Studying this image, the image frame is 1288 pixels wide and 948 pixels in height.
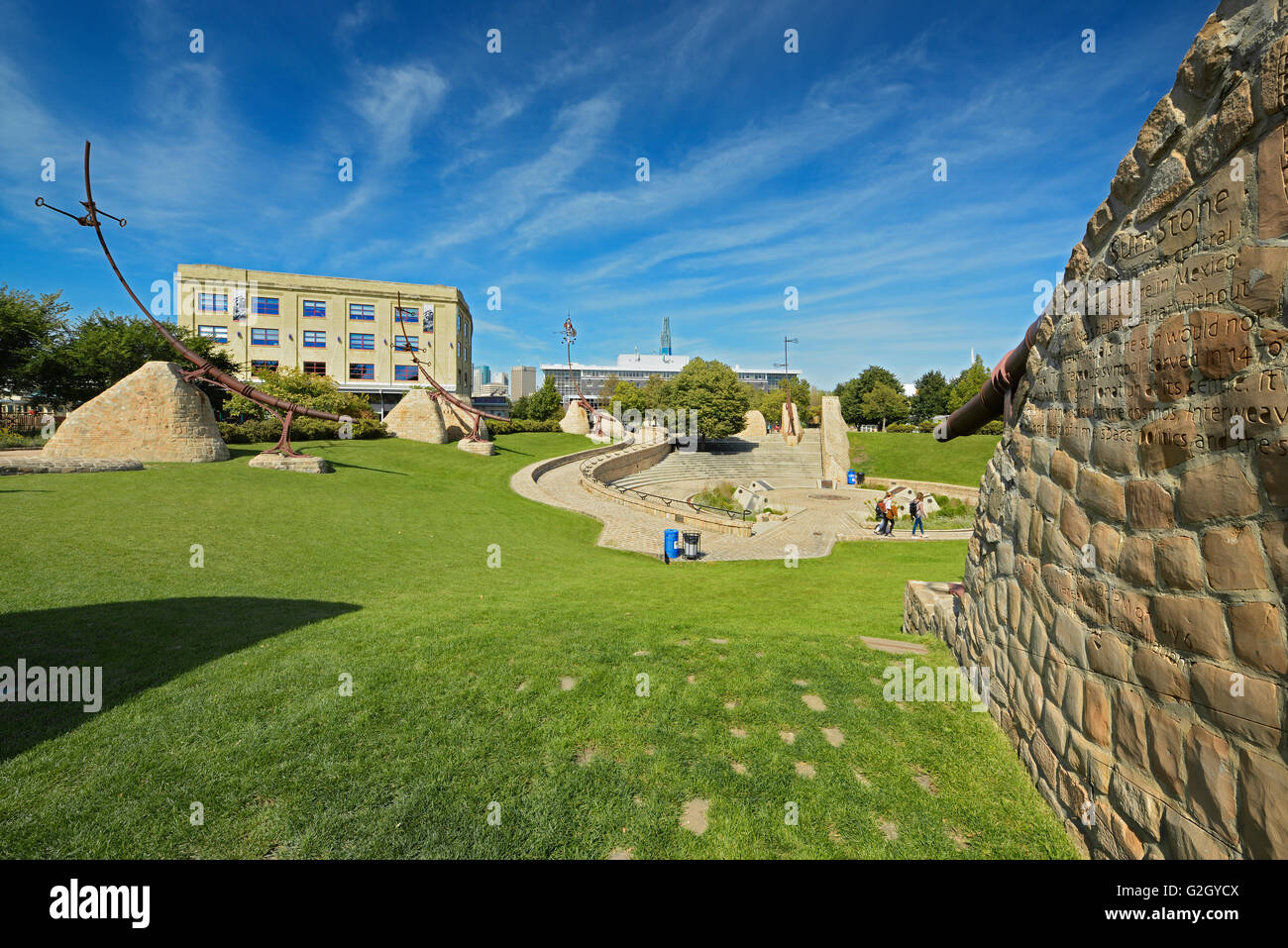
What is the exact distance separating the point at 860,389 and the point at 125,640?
72.4 meters

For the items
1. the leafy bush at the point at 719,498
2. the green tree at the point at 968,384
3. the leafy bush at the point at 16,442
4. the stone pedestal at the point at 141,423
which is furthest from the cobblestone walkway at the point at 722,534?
the green tree at the point at 968,384

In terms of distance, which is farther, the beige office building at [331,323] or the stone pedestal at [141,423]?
the beige office building at [331,323]

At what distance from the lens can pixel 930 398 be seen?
6806 centimetres

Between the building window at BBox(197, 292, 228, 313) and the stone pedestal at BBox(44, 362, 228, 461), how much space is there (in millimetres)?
42697

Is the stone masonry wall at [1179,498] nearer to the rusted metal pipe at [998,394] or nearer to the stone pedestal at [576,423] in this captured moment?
the rusted metal pipe at [998,394]

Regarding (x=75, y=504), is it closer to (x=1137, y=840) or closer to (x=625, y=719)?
(x=625, y=719)

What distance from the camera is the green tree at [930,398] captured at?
66.5 meters

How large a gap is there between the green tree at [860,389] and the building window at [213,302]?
226ft

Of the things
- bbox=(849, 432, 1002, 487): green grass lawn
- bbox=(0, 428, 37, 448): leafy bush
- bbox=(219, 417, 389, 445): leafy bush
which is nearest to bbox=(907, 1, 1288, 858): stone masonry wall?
bbox=(219, 417, 389, 445): leafy bush

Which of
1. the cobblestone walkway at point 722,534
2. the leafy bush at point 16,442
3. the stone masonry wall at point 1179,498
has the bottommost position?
the cobblestone walkway at point 722,534

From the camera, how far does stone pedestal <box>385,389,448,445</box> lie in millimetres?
34625

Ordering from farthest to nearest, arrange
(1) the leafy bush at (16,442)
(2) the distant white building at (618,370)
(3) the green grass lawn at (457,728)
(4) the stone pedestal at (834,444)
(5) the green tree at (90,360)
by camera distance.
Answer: (2) the distant white building at (618,370), (4) the stone pedestal at (834,444), (5) the green tree at (90,360), (1) the leafy bush at (16,442), (3) the green grass lawn at (457,728)
